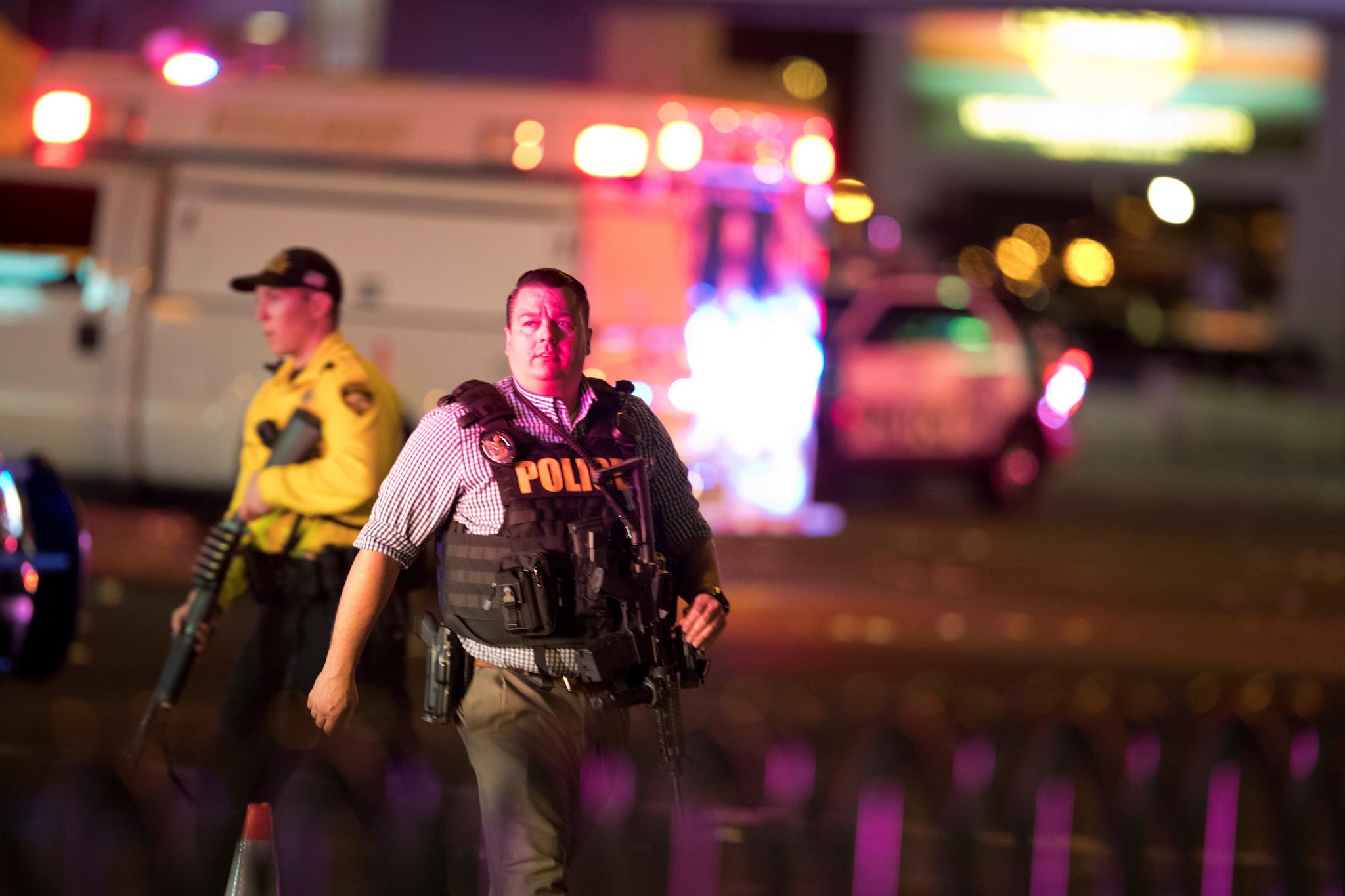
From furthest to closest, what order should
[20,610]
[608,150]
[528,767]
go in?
1. [608,150]
2. [20,610]
3. [528,767]

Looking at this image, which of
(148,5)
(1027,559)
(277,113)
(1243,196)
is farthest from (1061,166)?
(277,113)

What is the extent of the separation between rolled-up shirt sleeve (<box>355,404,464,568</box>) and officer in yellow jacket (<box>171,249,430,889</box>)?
0.47 metres

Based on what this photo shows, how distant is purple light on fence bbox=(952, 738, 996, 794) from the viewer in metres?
3.79

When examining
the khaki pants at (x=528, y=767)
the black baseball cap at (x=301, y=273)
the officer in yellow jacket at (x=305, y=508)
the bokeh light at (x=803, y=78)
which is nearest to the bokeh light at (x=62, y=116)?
the officer in yellow jacket at (x=305, y=508)

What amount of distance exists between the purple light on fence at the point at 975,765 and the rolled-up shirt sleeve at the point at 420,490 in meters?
1.37

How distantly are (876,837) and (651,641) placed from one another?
102cm

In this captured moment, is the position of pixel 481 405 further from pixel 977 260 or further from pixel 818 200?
pixel 977 260

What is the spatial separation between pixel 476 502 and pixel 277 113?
748 cm

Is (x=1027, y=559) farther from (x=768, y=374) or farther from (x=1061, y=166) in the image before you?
(x=1061, y=166)

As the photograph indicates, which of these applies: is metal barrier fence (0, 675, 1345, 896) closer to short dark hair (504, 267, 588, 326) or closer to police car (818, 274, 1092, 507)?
short dark hair (504, 267, 588, 326)

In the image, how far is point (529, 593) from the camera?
302 centimetres

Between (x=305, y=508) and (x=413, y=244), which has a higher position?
(x=413, y=244)

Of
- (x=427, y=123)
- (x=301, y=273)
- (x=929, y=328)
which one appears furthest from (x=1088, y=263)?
(x=301, y=273)

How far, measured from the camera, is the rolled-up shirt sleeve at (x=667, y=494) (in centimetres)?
323
